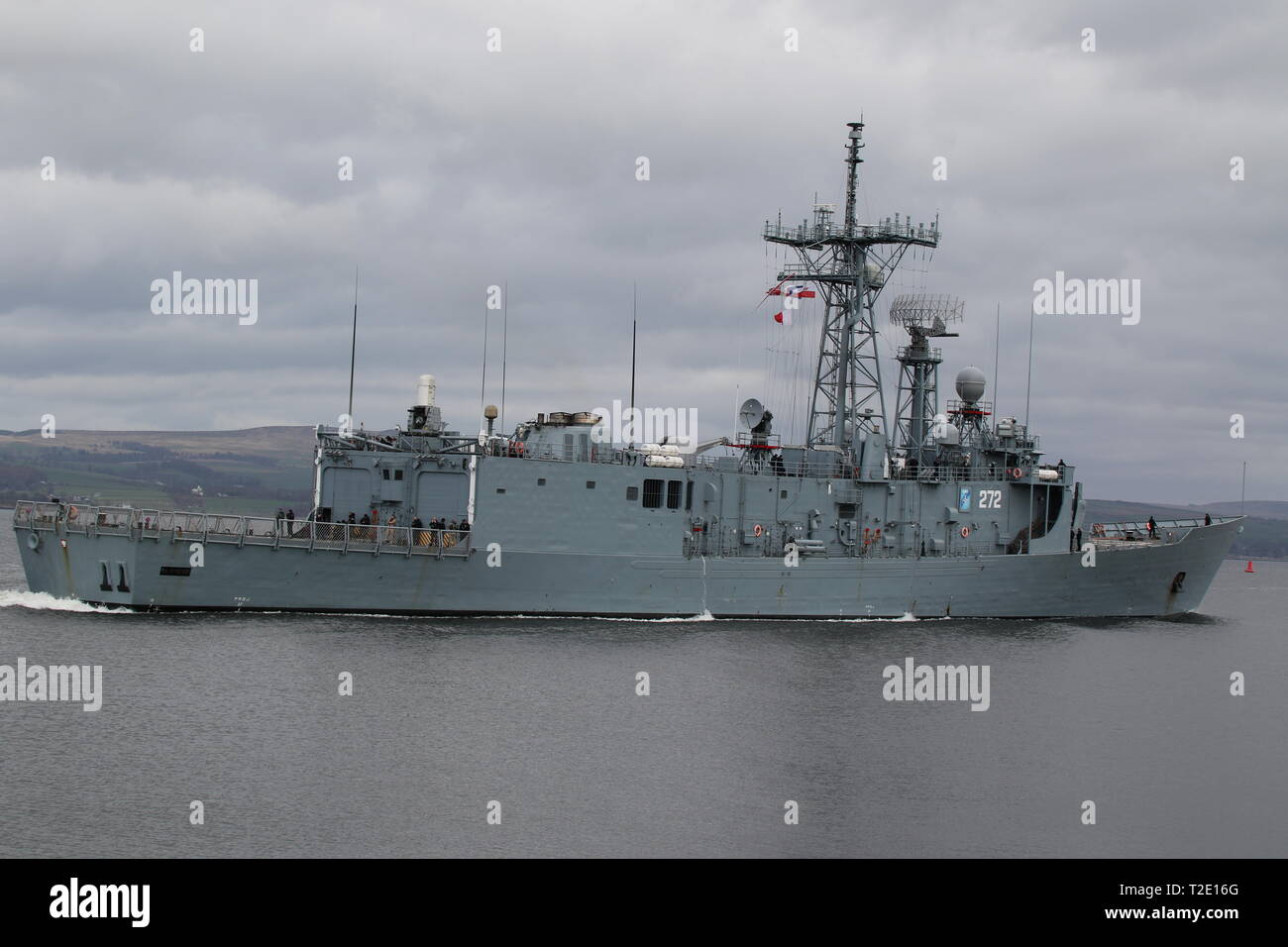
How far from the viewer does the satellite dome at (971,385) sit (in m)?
43.8

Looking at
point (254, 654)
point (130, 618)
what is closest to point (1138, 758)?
point (254, 654)

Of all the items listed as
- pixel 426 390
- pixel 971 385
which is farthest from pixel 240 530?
pixel 971 385

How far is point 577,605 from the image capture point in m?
36.9

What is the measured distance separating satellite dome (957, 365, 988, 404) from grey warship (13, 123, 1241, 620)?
0.07 metres

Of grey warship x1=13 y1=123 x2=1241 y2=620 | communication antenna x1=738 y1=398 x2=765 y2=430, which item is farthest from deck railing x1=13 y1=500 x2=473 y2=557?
communication antenna x1=738 y1=398 x2=765 y2=430

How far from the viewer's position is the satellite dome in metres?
43.8

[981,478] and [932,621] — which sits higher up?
[981,478]

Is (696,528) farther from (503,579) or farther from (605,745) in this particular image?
(605,745)

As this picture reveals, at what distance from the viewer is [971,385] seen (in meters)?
43.7

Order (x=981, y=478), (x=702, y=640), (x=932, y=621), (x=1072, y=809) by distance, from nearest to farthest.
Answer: (x=1072, y=809), (x=702, y=640), (x=932, y=621), (x=981, y=478)

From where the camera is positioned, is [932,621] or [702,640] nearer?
[702,640]

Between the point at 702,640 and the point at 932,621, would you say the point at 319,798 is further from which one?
the point at 932,621
